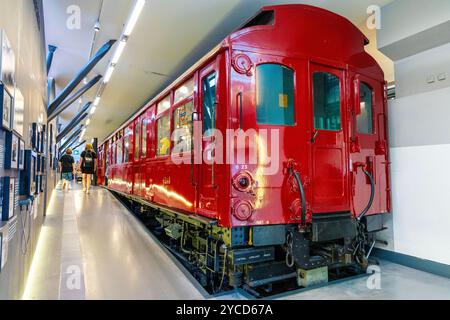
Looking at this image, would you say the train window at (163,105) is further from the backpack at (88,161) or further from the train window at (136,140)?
the backpack at (88,161)

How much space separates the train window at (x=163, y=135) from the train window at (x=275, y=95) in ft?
5.53

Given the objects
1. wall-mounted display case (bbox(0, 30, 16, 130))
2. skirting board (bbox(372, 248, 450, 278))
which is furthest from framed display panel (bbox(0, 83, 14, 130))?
skirting board (bbox(372, 248, 450, 278))

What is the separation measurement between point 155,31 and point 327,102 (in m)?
3.38

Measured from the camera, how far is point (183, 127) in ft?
11.4

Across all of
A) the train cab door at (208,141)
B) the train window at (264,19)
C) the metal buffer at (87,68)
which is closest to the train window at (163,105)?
the train cab door at (208,141)

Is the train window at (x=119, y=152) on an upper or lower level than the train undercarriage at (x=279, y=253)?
upper

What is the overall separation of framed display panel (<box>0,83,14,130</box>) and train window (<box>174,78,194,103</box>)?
6.44 ft

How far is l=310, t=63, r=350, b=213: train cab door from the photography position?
286cm

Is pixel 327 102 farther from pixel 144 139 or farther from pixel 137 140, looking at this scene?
pixel 137 140

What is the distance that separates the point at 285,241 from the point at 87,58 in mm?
6763

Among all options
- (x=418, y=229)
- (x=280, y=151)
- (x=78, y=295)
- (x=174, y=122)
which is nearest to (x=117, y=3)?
(x=174, y=122)

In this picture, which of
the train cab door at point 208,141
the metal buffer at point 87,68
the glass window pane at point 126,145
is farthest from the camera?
the glass window pane at point 126,145

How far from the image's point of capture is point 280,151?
268 centimetres

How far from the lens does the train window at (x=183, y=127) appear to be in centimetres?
333
